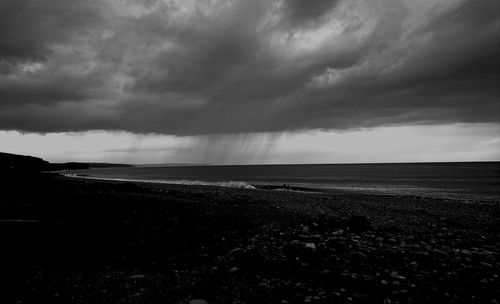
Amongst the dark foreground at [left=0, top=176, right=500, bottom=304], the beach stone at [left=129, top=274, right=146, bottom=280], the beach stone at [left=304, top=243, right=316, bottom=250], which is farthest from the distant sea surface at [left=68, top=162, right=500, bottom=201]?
the beach stone at [left=129, top=274, right=146, bottom=280]

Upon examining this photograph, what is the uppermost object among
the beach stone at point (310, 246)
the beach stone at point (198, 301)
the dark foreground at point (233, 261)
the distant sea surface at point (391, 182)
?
the beach stone at point (310, 246)

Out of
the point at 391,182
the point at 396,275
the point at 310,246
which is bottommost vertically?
the point at 391,182

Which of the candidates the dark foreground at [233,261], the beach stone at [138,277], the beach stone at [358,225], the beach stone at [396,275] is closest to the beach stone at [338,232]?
the dark foreground at [233,261]

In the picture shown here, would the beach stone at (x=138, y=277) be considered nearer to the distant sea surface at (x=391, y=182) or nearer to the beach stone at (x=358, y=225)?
the beach stone at (x=358, y=225)

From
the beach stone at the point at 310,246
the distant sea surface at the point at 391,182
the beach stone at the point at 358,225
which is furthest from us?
the distant sea surface at the point at 391,182

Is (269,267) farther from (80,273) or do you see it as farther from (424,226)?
(424,226)

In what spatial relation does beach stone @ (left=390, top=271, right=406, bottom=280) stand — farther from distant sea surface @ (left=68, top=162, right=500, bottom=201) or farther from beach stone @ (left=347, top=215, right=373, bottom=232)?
Answer: distant sea surface @ (left=68, top=162, right=500, bottom=201)

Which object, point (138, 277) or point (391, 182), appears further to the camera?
point (391, 182)

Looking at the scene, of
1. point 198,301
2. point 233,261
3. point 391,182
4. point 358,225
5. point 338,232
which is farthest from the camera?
point 391,182

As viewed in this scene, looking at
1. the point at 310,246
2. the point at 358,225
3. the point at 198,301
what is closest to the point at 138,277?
the point at 198,301

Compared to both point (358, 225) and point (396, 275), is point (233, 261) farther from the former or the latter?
point (358, 225)

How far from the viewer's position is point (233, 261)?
24.3 feet

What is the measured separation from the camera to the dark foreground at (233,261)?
5.58 metres

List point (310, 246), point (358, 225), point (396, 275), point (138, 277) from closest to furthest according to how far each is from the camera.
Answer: point (138, 277)
point (396, 275)
point (310, 246)
point (358, 225)
